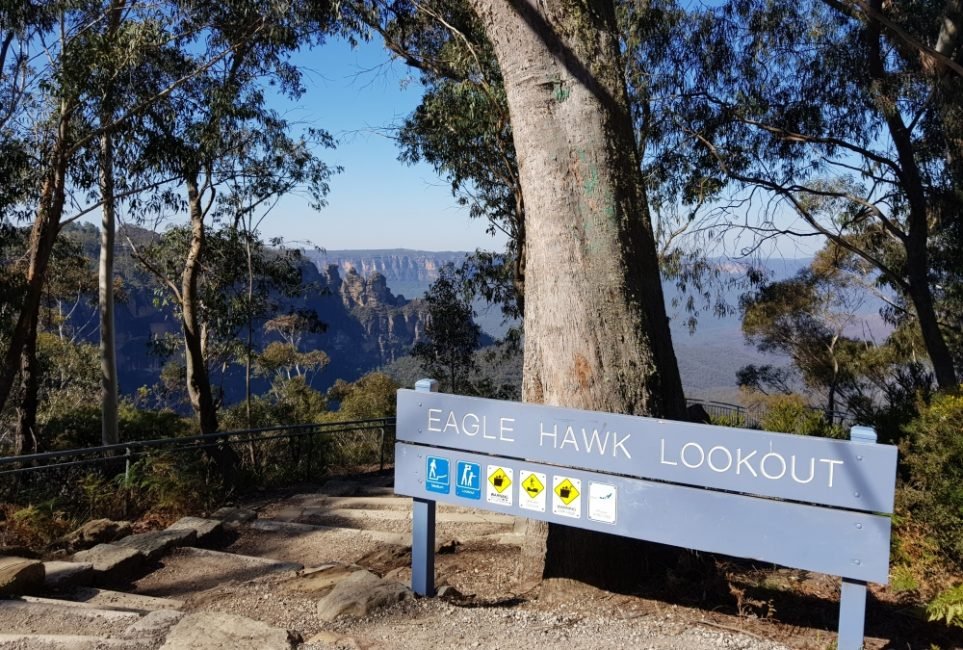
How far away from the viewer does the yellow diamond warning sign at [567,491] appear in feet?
11.2

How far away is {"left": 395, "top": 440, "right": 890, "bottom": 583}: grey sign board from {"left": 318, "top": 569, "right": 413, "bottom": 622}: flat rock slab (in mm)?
448

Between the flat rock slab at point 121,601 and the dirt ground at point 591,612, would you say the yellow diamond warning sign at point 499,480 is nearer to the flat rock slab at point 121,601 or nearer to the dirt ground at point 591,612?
the dirt ground at point 591,612

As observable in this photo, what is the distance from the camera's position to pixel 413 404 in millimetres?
3811

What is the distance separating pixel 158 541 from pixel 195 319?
25.8 ft

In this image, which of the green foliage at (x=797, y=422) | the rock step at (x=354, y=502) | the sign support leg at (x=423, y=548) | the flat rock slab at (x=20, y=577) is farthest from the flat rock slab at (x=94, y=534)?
the green foliage at (x=797, y=422)

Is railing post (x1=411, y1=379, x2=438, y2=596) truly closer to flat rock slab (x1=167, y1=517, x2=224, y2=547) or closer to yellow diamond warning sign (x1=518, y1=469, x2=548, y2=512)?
yellow diamond warning sign (x1=518, y1=469, x2=548, y2=512)

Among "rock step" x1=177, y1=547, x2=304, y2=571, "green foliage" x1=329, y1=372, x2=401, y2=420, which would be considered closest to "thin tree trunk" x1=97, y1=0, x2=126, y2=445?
"rock step" x1=177, y1=547, x2=304, y2=571

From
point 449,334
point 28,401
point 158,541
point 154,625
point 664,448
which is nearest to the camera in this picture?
point 664,448

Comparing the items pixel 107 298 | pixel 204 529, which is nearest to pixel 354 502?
pixel 204 529

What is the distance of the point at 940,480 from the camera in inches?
158

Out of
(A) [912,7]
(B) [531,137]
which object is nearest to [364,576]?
(B) [531,137]

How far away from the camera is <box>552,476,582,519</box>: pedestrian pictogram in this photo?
341cm

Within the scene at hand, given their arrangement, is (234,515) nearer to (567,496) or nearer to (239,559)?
(239,559)

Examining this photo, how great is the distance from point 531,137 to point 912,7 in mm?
11095
